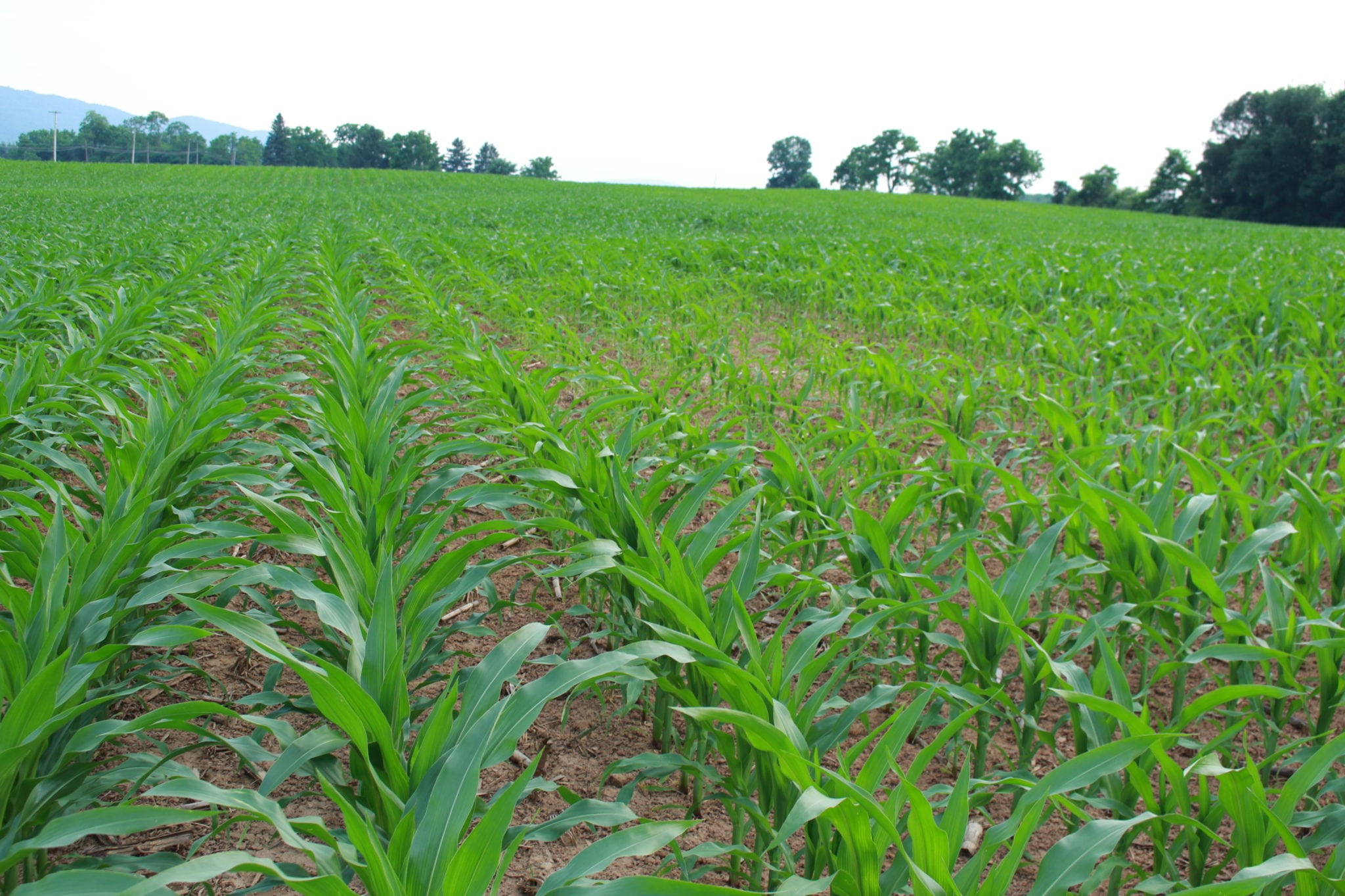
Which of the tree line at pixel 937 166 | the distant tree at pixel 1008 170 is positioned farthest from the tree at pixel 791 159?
the distant tree at pixel 1008 170

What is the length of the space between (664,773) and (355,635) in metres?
0.61

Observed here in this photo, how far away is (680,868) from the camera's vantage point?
48.0 inches

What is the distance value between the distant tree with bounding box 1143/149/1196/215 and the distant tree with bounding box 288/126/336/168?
197 feet

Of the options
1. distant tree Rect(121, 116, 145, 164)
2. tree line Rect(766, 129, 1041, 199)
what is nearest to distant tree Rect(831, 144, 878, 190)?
tree line Rect(766, 129, 1041, 199)

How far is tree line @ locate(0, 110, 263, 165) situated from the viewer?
74.9 m

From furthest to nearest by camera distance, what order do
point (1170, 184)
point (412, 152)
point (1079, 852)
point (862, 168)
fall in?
point (862, 168)
point (412, 152)
point (1170, 184)
point (1079, 852)

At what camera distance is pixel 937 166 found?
64938mm

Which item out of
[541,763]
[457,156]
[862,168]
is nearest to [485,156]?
[457,156]

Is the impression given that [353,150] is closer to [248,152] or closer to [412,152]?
[412,152]

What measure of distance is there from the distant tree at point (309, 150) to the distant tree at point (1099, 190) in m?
56.8

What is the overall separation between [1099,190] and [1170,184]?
4602 millimetres

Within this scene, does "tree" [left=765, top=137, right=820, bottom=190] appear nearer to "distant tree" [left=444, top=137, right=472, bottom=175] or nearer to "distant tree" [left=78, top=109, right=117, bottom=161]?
"distant tree" [left=444, top=137, right=472, bottom=175]

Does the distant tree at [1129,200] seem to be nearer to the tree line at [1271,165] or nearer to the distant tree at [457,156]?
the tree line at [1271,165]

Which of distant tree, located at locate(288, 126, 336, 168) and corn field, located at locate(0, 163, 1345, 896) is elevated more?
distant tree, located at locate(288, 126, 336, 168)
